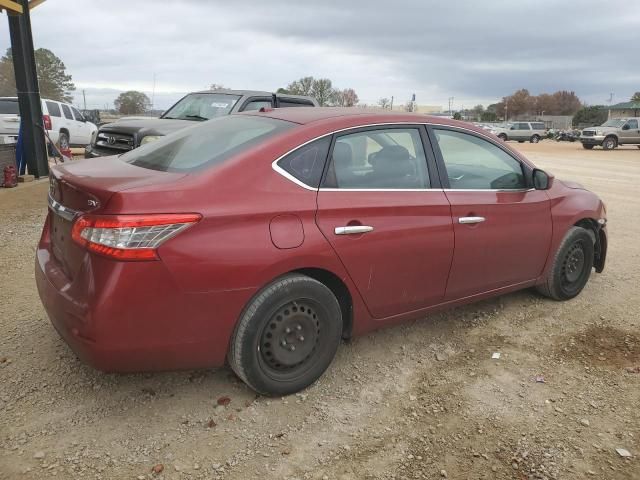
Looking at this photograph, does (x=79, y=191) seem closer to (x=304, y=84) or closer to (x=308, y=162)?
(x=308, y=162)

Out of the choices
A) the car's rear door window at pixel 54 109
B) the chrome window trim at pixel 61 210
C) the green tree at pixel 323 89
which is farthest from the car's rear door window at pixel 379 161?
the green tree at pixel 323 89

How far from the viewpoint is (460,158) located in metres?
3.80

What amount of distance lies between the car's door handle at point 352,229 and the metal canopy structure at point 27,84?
913cm

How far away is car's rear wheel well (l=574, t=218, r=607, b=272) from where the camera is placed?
4.75 meters

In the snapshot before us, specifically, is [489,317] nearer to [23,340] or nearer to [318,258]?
[318,258]

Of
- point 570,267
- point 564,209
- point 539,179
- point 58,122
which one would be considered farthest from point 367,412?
point 58,122

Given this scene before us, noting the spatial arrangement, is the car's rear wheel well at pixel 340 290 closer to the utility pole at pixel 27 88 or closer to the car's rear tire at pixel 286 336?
the car's rear tire at pixel 286 336

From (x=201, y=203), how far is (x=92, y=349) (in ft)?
2.83

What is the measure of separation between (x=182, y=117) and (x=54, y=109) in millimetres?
11484

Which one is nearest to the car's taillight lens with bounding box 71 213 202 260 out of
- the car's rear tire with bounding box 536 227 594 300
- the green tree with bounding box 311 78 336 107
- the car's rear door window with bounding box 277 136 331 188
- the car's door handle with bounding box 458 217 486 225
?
the car's rear door window with bounding box 277 136 331 188

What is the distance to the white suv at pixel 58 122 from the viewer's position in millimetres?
15984

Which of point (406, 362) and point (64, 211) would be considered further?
point (406, 362)

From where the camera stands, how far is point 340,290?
321 centimetres

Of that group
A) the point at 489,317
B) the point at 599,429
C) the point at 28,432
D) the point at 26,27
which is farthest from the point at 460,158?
the point at 26,27
